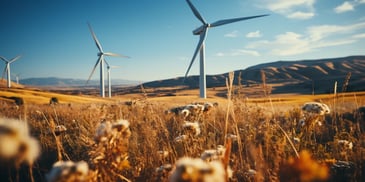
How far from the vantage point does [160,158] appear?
421cm

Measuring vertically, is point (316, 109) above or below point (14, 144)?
below

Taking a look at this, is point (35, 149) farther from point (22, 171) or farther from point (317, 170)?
point (22, 171)

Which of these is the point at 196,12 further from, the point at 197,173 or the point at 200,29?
the point at 197,173

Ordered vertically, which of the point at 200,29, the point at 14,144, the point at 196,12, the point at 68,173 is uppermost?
the point at 196,12

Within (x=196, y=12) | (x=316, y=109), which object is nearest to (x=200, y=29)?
(x=196, y=12)

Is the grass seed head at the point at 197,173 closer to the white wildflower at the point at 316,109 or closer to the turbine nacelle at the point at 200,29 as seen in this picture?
the white wildflower at the point at 316,109

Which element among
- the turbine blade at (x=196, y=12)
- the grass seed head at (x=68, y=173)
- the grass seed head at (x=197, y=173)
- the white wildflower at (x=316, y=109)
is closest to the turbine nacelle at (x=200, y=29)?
the turbine blade at (x=196, y=12)

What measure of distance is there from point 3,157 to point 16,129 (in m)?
0.14

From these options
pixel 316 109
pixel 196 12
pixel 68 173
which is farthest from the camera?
pixel 196 12

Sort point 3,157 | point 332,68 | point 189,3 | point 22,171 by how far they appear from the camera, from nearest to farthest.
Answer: point 3,157
point 22,171
point 189,3
point 332,68

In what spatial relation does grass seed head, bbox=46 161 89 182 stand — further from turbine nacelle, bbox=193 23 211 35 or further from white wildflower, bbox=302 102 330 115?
turbine nacelle, bbox=193 23 211 35

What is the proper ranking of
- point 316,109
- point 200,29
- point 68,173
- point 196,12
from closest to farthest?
point 68,173 → point 316,109 → point 196,12 → point 200,29

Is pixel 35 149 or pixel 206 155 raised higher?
pixel 35 149

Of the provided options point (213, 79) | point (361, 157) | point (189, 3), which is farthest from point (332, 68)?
point (361, 157)
